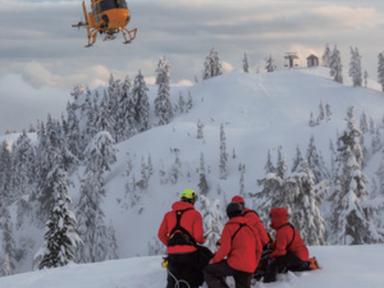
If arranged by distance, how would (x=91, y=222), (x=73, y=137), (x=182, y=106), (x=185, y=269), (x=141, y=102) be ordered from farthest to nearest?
(x=182, y=106) < (x=73, y=137) < (x=141, y=102) < (x=91, y=222) < (x=185, y=269)

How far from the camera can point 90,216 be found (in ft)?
168

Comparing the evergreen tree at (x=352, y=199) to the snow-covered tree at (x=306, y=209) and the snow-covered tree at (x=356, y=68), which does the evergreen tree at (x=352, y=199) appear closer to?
the snow-covered tree at (x=306, y=209)

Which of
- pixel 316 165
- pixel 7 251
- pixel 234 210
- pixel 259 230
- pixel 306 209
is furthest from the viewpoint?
pixel 7 251

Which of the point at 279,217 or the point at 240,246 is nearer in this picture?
the point at 240,246

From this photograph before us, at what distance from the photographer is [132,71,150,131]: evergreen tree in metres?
101

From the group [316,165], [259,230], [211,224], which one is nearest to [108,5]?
[259,230]

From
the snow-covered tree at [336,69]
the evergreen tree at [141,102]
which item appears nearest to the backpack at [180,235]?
the evergreen tree at [141,102]

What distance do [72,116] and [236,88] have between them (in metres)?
32.1

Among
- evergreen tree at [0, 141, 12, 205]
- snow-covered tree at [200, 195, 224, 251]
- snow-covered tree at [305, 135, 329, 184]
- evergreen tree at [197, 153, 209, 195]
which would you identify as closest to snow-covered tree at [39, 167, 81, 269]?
snow-covered tree at [200, 195, 224, 251]

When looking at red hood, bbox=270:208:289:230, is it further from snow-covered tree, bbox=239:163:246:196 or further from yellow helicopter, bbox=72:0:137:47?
snow-covered tree, bbox=239:163:246:196

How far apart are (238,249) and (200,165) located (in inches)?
A: 2443

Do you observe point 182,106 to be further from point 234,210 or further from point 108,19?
point 234,210

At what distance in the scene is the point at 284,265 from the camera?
1159cm

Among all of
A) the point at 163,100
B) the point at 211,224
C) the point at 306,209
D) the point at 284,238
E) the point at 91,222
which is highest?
the point at 163,100
